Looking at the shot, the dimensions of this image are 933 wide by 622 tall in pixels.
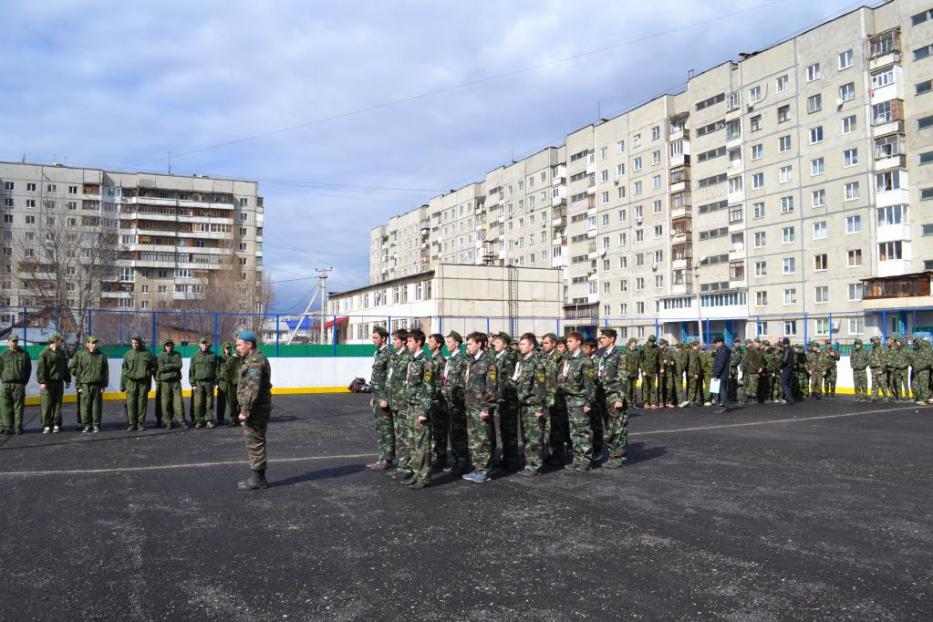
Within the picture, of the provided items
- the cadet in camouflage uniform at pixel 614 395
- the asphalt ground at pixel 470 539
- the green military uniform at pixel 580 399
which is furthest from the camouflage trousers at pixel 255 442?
the cadet in camouflage uniform at pixel 614 395

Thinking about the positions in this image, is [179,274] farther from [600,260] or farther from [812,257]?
[812,257]

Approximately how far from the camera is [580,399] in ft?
30.7

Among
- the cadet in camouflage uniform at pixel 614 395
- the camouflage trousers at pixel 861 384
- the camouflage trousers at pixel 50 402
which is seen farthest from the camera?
the camouflage trousers at pixel 861 384

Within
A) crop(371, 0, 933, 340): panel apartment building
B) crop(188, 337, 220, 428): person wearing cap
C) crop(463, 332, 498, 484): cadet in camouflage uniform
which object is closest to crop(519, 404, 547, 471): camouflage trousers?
crop(463, 332, 498, 484): cadet in camouflage uniform

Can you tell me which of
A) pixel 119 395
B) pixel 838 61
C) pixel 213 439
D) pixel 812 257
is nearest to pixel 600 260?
pixel 812 257

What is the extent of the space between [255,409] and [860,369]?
20805 millimetres

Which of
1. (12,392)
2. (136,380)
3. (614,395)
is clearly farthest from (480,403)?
(12,392)

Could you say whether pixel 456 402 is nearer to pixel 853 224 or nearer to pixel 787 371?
pixel 787 371

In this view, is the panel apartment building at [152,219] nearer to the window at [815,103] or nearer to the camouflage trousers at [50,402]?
the window at [815,103]

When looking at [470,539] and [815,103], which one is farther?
[815,103]

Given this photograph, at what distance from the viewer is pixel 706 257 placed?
210 feet

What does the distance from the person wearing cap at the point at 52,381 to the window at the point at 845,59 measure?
56.5 meters

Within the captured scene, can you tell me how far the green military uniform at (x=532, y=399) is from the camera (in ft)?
30.1

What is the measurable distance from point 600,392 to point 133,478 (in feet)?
22.4
